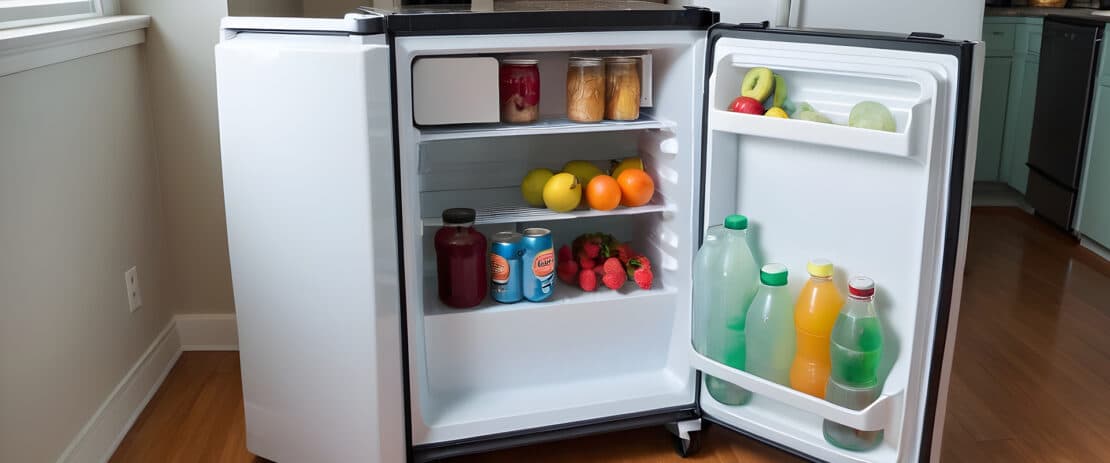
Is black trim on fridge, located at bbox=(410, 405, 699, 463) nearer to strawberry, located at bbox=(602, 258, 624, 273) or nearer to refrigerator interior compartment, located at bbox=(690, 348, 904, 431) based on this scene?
refrigerator interior compartment, located at bbox=(690, 348, 904, 431)

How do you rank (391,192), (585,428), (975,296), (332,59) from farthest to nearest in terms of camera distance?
(975,296) → (585,428) → (391,192) → (332,59)

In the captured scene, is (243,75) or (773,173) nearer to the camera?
(243,75)

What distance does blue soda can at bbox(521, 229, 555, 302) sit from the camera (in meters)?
1.82

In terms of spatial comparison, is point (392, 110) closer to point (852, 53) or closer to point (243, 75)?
point (243, 75)

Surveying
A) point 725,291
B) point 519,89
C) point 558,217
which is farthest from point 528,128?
point 725,291

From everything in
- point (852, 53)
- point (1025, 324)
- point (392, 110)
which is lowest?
point (1025, 324)

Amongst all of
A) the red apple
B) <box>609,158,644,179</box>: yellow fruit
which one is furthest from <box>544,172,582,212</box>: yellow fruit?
the red apple

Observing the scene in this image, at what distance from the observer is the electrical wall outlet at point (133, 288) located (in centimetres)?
203

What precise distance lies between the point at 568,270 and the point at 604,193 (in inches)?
9.5

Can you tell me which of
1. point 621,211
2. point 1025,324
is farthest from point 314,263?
point 1025,324

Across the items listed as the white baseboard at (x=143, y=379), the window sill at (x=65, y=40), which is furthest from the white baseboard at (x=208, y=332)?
the window sill at (x=65, y=40)

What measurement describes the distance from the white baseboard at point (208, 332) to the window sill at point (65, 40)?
72 cm

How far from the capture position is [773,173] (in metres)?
1.71

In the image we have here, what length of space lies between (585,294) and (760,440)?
468 millimetres
